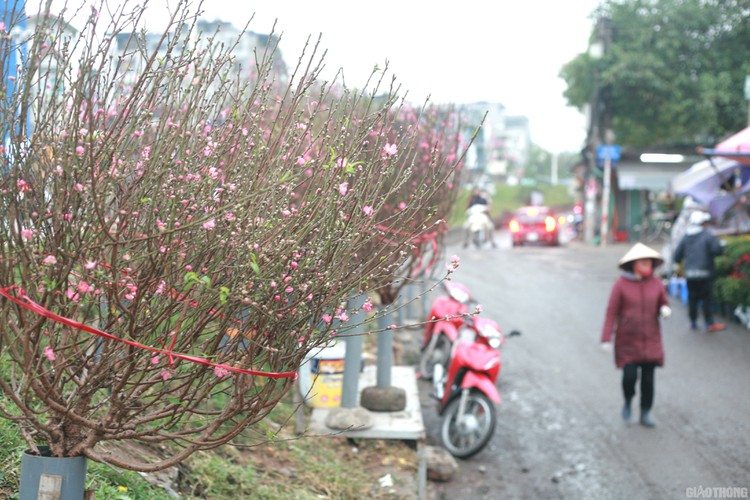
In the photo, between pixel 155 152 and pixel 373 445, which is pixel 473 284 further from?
pixel 155 152

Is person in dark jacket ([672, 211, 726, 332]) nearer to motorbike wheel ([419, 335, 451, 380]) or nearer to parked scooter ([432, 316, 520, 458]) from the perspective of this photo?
motorbike wheel ([419, 335, 451, 380])

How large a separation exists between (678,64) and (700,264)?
1927 centimetres

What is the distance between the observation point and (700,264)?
12672 mm

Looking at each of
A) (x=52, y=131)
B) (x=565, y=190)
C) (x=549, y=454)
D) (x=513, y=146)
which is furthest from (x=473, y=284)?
(x=513, y=146)

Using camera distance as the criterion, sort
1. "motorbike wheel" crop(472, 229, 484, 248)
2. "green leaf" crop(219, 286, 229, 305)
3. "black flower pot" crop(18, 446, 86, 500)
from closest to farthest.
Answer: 1. "green leaf" crop(219, 286, 229, 305)
2. "black flower pot" crop(18, 446, 86, 500)
3. "motorbike wheel" crop(472, 229, 484, 248)

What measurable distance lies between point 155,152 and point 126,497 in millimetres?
1964

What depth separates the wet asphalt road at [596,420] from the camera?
22.6ft

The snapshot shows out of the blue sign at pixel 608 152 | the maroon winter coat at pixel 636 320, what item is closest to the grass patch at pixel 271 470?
the maroon winter coat at pixel 636 320

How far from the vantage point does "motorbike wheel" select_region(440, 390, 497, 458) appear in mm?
7449

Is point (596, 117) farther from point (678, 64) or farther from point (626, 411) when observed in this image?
point (626, 411)

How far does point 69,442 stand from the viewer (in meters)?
3.27

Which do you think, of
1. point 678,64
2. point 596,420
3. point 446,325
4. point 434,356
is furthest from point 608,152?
point 596,420

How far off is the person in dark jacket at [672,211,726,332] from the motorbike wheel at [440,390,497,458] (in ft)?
20.8

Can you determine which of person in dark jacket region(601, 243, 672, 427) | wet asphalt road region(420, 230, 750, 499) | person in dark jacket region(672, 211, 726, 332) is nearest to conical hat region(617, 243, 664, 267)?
person in dark jacket region(601, 243, 672, 427)
